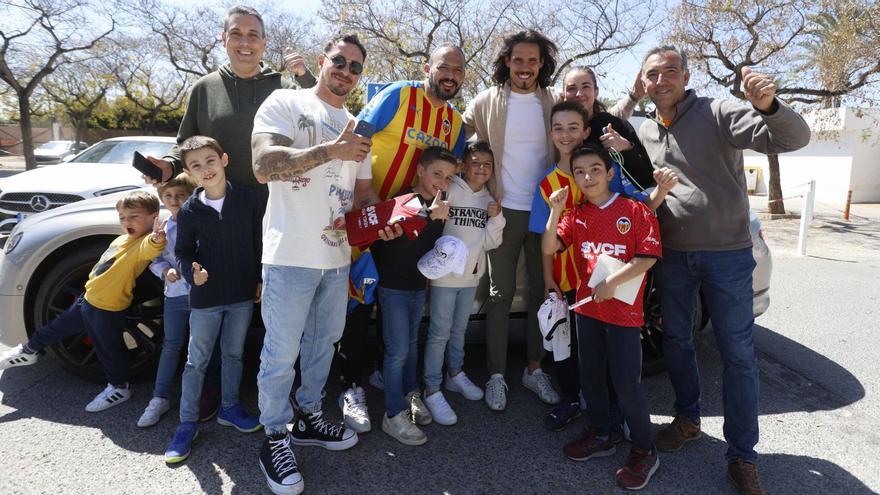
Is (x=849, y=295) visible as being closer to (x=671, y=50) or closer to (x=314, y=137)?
(x=671, y=50)

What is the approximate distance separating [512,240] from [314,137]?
1.32m

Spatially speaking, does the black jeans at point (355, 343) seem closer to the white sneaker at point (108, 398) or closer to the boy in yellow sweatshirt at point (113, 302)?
the boy in yellow sweatshirt at point (113, 302)

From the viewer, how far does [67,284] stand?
3.11 meters

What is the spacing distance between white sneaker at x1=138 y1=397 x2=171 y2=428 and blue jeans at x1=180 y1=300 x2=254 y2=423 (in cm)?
24

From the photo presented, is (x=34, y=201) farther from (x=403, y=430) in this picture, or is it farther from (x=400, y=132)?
(x=403, y=430)

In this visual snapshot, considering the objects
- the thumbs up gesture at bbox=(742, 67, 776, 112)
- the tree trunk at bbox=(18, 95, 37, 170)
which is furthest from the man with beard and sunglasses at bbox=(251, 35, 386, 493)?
the tree trunk at bbox=(18, 95, 37, 170)

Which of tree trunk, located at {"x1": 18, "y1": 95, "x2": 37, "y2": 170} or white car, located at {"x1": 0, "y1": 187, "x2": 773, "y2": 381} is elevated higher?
tree trunk, located at {"x1": 18, "y1": 95, "x2": 37, "y2": 170}

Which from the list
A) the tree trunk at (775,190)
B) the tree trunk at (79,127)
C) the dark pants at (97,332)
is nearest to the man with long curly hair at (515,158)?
the dark pants at (97,332)

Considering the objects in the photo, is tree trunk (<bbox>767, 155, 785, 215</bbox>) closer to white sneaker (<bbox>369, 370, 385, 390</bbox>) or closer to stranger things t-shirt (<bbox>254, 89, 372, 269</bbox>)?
white sneaker (<bbox>369, 370, 385, 390</bbox>)

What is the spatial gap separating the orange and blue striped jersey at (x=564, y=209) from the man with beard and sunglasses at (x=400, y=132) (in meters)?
0.57

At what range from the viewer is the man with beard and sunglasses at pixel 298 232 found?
7.29ft

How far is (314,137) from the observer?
226 centimetres

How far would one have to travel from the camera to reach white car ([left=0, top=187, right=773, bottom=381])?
9.96 ft

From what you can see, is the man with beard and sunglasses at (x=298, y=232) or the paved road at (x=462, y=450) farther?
the paved road at (x=462, y=450)
